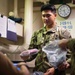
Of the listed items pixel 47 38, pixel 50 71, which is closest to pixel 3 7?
pixel 47 38

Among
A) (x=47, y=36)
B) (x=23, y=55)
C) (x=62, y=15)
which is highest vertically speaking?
(x=62, y=15)

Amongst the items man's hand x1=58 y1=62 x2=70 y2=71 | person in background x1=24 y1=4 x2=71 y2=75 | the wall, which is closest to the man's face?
person in background x1=24 y1=4 x2=71 y2=75

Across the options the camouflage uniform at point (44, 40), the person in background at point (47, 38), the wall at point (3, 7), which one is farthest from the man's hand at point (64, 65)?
the wall at point (3, 7)

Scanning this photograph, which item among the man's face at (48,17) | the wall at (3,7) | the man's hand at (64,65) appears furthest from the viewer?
the wall at (3,7)

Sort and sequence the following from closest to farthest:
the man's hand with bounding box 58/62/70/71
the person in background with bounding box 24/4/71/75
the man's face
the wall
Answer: the man's hand with bounding box 58/62/70/71
the person in background with bounding box 24/4/71/75
the man's face
the wall

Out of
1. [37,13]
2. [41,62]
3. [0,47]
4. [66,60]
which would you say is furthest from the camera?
[37,13]

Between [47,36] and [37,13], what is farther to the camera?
[37,13]

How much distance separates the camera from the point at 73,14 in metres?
3.08

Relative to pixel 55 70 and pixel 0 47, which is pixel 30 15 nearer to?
pixel 0 47

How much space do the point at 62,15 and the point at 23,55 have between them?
140 centimetres

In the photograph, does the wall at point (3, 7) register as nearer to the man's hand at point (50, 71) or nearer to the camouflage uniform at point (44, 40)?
the camouflage uniform at point (44, 40)

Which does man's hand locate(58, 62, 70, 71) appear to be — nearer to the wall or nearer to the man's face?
the man's face

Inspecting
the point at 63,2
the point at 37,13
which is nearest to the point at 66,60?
the point at 63,2

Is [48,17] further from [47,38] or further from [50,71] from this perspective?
[50,71]
